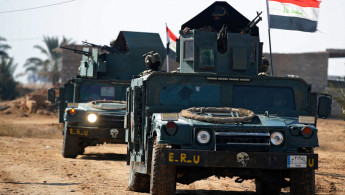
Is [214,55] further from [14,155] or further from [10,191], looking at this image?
[14,155]

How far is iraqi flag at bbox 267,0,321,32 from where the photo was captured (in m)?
16.2

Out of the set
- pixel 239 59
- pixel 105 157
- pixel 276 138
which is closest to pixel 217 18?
pixel 239 59

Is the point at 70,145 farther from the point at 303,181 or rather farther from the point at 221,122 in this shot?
the point at 303,181

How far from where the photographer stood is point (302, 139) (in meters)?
7.32

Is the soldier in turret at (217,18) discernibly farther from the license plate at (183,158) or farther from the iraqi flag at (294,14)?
the license plate at (183,158)

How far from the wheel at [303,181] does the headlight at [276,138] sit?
0.38 meters

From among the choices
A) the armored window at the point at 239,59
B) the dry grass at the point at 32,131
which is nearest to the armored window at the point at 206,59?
the armored window at the point at 239,59

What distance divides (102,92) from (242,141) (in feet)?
27.1

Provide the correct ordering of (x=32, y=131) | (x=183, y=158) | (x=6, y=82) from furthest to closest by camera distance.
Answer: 1. (x=6, y=82)
2. (x=32, y=131)
3. (x=183, y=158)

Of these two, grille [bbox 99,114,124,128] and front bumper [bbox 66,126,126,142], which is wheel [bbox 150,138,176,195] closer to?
front bumper [bbox 66,126,126,142]

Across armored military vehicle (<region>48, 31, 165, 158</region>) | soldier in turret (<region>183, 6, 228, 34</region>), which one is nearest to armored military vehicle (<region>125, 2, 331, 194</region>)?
soldier in turret (<region>183, 6, 228, 34</region>)

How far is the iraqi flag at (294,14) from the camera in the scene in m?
16.2

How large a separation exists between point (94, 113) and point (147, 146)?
19.5ft

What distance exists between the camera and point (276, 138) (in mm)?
7309
